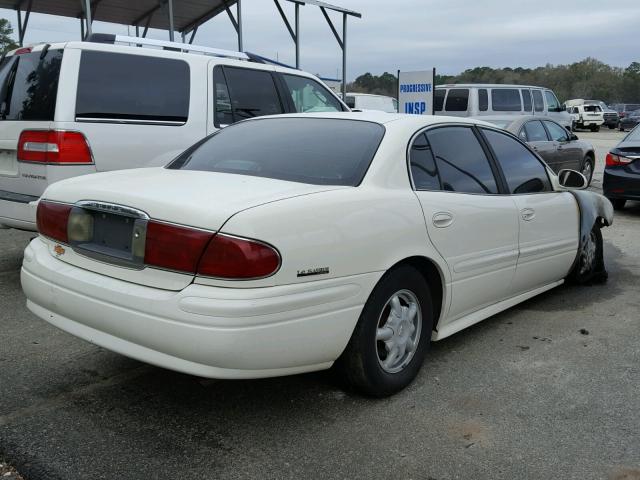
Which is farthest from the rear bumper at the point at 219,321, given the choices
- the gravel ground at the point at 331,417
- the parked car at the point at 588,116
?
the parked car at the point at 588,116

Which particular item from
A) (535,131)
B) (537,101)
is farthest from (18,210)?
(537,101)

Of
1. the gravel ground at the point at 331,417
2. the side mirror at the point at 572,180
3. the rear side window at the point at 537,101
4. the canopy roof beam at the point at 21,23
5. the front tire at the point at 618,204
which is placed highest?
the canopy roof beam at the point at 21,23

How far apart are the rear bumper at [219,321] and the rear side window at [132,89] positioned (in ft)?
7.86

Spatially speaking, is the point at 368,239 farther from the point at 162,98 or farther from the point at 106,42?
the point at 106,42

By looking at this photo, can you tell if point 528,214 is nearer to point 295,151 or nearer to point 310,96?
point 295,151

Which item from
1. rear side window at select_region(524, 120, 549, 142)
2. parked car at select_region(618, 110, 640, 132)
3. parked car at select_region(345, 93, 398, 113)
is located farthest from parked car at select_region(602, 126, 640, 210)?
parked car at select_region(618, 110, 640, 132)

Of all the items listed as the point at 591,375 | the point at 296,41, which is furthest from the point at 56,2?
the point at 591,375

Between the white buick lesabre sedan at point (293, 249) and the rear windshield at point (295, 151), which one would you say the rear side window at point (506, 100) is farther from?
the rear windshield at point (295, 151)

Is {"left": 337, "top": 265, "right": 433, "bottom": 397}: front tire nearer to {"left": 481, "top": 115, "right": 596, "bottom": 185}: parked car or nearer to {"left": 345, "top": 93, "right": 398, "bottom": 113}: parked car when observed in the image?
{"left": 481, "top": 115, "right": 596, "bottom": 185}: parked car

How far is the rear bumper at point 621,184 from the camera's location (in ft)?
29.7

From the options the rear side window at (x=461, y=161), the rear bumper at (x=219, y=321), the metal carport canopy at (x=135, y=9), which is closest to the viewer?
the rear bumper at (x=219, y=321)

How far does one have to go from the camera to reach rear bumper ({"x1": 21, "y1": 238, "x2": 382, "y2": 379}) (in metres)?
2.52

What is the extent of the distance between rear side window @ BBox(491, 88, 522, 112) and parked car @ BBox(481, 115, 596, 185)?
3582mm

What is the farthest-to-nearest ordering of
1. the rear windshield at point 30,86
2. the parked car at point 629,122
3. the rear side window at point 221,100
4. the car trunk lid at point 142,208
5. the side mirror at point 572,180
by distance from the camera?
the parked car at point 629,122, the rear side window at point 221,100, the rear windshield at point 30,86, the side mirror at point 572,180, the car trunk lid at point 142,208
